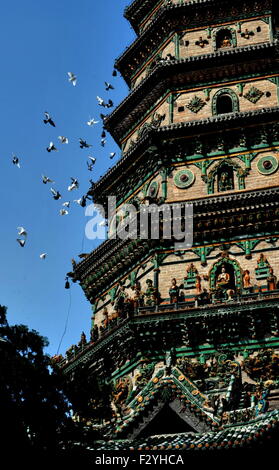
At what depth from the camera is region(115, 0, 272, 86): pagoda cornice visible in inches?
1252

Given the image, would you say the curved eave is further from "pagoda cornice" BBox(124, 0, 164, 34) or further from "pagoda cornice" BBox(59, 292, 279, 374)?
"pagoda cornice" BBox(124, 0, 164, 34)

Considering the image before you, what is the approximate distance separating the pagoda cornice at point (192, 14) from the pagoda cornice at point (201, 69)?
108 inches

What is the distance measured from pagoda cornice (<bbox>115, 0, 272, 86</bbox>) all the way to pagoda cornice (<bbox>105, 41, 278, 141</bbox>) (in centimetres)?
274

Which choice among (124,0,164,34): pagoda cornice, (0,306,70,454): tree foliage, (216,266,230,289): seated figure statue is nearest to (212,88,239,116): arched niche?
(216,266,230,289): seated figure statue

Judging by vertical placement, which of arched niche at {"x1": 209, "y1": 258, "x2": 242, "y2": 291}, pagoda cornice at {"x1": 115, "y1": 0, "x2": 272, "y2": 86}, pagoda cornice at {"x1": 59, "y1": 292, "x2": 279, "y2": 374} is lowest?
pagoda cornice at {"x1": 59, "y1": 292, "x2": 279, "y2": 374}

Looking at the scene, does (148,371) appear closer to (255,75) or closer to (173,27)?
(255,75)

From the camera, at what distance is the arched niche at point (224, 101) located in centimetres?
2955

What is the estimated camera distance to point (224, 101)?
98.0ft

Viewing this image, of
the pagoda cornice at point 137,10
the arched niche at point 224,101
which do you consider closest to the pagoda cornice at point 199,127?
the arched niche at point 224,101

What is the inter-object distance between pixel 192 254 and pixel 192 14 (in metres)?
11.8

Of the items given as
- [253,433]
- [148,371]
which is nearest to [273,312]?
[148,371]

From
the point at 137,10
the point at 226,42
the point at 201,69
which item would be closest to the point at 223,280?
the point at 201,69

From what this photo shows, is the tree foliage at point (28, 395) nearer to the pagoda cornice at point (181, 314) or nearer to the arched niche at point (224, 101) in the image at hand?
the pagoda cornice at point (181, 314)

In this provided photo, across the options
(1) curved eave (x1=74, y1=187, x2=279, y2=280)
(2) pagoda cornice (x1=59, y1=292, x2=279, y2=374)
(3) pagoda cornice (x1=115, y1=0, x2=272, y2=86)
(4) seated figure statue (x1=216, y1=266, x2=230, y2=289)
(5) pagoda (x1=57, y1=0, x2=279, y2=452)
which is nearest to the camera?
(5) pagoda (x1=57, y1=0, x2=279, y2=452)
